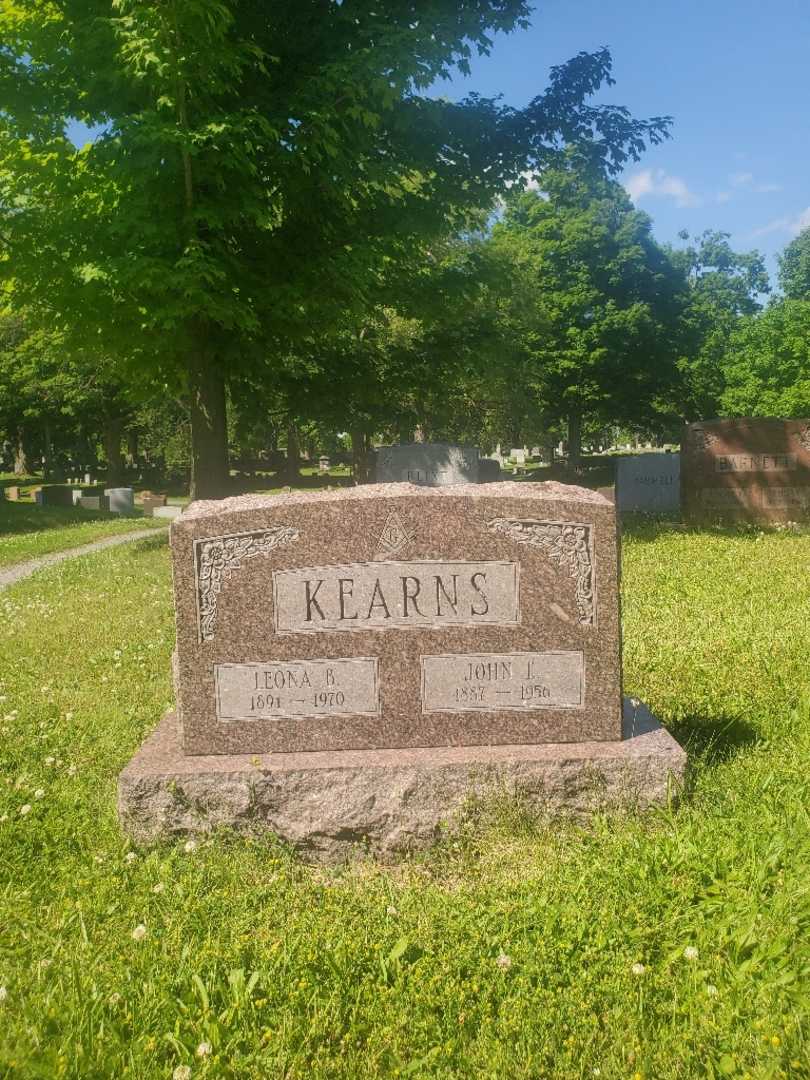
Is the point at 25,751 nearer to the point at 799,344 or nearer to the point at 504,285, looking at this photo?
the point at 504,285

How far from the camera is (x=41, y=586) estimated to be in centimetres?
1259

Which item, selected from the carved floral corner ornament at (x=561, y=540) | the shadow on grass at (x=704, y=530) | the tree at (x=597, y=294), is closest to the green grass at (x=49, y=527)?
the shadow on grass at (x=704, y=530)

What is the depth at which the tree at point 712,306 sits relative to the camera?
38906 millimetres

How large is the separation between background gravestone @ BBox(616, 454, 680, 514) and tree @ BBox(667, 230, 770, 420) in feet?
52.0

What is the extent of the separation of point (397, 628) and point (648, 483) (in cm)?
1715

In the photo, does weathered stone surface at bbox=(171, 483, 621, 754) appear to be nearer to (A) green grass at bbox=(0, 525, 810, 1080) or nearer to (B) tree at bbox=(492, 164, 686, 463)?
(A) green grass at bbox=(0, 525, 810, 1080)

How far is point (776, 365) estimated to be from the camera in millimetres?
30234

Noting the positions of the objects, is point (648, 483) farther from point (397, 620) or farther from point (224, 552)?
point (224, 552)

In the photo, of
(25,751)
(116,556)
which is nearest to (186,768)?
(25,751)

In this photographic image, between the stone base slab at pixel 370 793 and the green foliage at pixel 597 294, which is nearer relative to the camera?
the stone base slab at pixel 370 793

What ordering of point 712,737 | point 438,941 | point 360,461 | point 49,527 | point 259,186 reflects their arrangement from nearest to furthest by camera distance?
point 438,941, point 712,737, point 259,186, point 49,527, point 360,461

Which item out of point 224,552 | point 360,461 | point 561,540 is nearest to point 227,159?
point 224,552

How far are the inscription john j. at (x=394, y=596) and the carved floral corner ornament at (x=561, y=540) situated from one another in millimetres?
173

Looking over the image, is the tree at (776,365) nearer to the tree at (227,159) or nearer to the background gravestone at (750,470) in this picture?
the background gravestone at (750,470)
